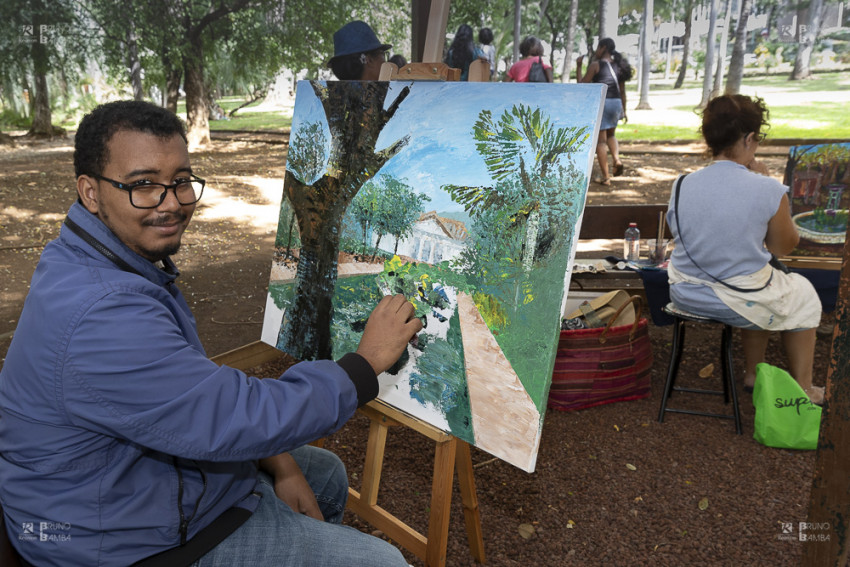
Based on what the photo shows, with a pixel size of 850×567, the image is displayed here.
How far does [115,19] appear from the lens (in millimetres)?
10391

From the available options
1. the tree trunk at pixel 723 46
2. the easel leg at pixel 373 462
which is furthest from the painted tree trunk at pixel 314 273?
the tree trunk at pixel 723 46

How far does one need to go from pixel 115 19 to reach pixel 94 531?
35.9 ft

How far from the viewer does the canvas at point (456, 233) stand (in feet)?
5.93

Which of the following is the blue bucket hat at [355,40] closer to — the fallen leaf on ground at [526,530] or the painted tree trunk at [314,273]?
the painted tree trunk at [314,273]

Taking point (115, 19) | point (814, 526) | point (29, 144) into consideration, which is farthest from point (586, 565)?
point (29, 144)

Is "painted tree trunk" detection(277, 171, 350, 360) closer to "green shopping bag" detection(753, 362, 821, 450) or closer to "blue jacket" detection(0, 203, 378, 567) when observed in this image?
"blue jacket" detection(0, 203, 378, 567)

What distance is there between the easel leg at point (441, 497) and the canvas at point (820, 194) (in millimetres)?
3105

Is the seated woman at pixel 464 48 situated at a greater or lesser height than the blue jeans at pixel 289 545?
greater

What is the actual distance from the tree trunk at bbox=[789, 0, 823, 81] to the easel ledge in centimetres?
1852

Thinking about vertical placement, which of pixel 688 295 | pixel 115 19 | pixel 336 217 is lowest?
pixel 688 295

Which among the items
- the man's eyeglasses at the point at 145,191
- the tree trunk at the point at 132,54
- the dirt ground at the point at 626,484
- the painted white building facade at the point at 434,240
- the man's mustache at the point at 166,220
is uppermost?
the tree trunk at the point at 132,54

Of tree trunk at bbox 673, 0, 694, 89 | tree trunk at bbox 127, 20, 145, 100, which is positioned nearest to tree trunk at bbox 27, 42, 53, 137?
tree trunk at bbox 127, 20, 145, 100

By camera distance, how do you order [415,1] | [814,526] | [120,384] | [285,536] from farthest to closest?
[415,1] < [814,526] < [285,536] < [120,384]

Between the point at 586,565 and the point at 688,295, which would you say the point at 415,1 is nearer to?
the point at 688,295
